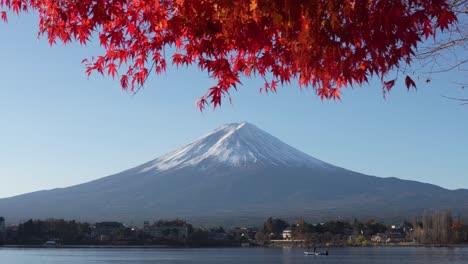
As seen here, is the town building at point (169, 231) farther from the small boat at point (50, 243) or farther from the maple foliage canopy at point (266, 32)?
the maple foliage canopy at point (266, 32)

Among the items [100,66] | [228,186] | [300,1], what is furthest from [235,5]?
[228,186]

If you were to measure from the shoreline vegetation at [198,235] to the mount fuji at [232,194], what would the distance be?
62.5 feet

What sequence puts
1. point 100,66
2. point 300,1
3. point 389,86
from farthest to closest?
point 100,66, point 389,86, point 300,1

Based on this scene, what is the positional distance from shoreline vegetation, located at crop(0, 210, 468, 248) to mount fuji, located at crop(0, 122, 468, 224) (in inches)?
750

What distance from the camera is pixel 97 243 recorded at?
9356 centimetres

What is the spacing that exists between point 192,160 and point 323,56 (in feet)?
557

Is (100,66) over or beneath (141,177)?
beneath

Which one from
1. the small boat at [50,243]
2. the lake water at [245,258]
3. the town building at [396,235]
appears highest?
the town building at [396,235]

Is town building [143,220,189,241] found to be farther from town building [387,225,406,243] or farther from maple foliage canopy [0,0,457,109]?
maple foliage canopy [0,0,457,109]

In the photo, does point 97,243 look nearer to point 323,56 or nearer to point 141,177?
point 141,177

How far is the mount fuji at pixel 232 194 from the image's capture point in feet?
425

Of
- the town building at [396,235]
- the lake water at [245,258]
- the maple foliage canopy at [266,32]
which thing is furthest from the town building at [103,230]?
the maple foliage canopy at [266,32]

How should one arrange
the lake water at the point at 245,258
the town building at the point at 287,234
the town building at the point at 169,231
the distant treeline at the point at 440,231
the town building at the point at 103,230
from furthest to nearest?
1. the town building at the point at 287,234
2. the town building at the point at 103,230
3. the town building at the point at 169,231
4. the distant treeline at the point at 440,231
5. the lake water at the point at 245,258

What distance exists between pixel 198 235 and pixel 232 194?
62.4 meters
